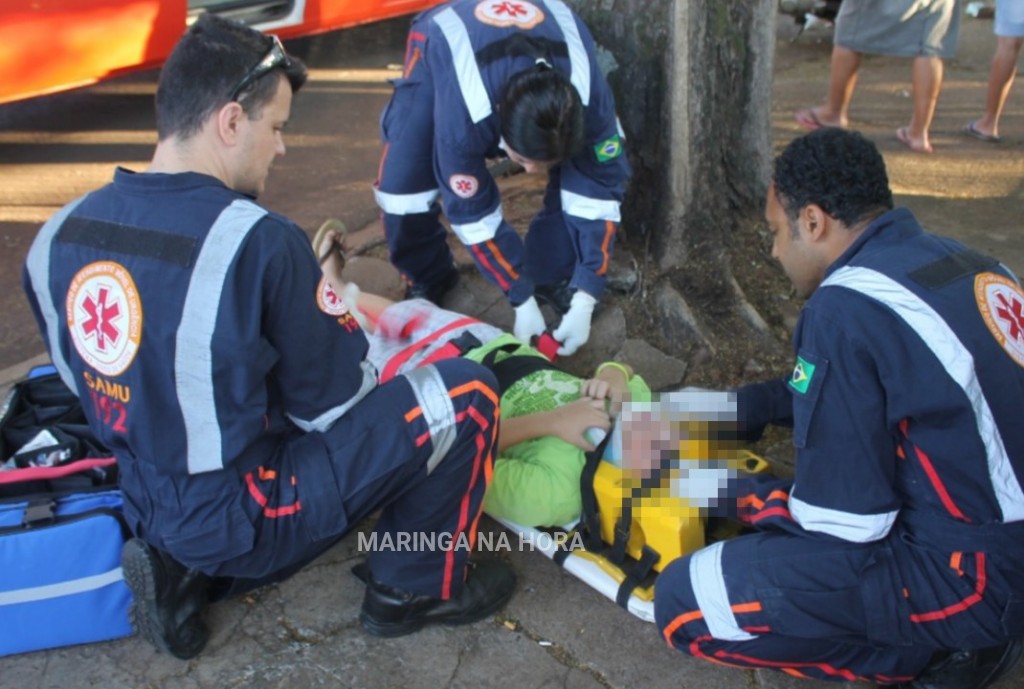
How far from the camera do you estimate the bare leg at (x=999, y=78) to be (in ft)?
16.6

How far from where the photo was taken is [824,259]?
84.7 inches

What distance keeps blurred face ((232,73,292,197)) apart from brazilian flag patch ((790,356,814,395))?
3.88ft

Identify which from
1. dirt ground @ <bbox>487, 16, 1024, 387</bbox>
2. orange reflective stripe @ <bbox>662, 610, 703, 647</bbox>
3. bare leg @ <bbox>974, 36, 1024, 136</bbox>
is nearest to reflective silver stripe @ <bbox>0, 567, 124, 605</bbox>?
orange reflective stripe @ <bbox>662, 610, 703, 647</bbox>

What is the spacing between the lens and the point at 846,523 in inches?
78.9

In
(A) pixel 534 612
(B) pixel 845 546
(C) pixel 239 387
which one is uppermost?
(C) pixel 239 387

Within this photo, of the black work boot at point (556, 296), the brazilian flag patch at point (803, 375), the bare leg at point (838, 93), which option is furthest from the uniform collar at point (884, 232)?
the bare leg at point (838, 93)

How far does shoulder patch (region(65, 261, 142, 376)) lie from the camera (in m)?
1.93

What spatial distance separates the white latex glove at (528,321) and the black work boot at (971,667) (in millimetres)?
1623

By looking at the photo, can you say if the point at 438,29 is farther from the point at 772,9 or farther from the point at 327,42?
the point at 327,42

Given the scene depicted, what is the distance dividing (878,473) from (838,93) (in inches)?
154

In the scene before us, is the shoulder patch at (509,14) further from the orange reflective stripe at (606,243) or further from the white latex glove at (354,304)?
the white latex glove at (354,304)

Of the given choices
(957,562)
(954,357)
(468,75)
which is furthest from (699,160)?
(957,562)

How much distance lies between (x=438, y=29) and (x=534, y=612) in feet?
5.82

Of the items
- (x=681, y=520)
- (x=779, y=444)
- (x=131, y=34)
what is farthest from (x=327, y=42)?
(x=681, y=520)
